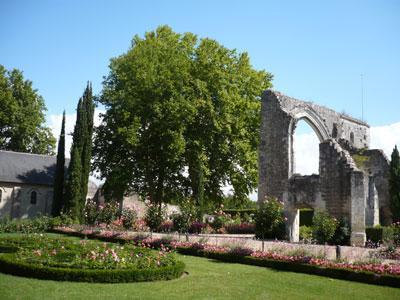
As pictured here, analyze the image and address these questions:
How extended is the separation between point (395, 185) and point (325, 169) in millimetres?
7182

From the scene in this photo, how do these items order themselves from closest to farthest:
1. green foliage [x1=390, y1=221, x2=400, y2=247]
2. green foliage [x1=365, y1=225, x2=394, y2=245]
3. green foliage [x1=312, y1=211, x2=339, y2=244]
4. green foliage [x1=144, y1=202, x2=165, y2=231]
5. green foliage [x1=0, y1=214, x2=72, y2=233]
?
green foliage [x1=390, y1=221, x2=400, y2=247], green foliage [x1=312, y1=211, x2=339, y2=244], green foliage [x1=365, y1=225, x2=394, y2=245], green foliage [x1=144, y1=202, x2=165, y2=231], green foliage [x1=0, y1=214, x2=72, y2=233]

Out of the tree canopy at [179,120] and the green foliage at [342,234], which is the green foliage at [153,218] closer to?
the tree canopy at [179,120]

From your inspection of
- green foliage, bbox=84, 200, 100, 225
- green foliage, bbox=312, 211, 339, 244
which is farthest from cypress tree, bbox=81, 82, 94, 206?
green foliage, bbox=312, 211, 339, 244

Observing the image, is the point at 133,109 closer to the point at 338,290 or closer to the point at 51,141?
the point at 51,141

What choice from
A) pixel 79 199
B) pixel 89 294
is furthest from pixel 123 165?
pixel 89 294

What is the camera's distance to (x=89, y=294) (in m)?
7.96

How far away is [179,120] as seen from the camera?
82.2ft

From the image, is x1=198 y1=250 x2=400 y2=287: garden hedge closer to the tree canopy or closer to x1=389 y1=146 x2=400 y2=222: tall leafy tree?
the tree canopy

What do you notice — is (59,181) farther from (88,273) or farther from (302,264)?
(302,264)

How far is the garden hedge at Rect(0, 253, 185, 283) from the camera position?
30.0ft

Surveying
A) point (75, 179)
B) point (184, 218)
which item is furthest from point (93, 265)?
point (75, 179)

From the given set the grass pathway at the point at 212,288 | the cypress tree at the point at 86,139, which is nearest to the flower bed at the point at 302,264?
the grass pathway at the point at 212,288

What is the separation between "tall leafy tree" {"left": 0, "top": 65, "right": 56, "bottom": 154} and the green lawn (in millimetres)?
27278

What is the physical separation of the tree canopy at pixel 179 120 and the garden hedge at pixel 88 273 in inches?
586
